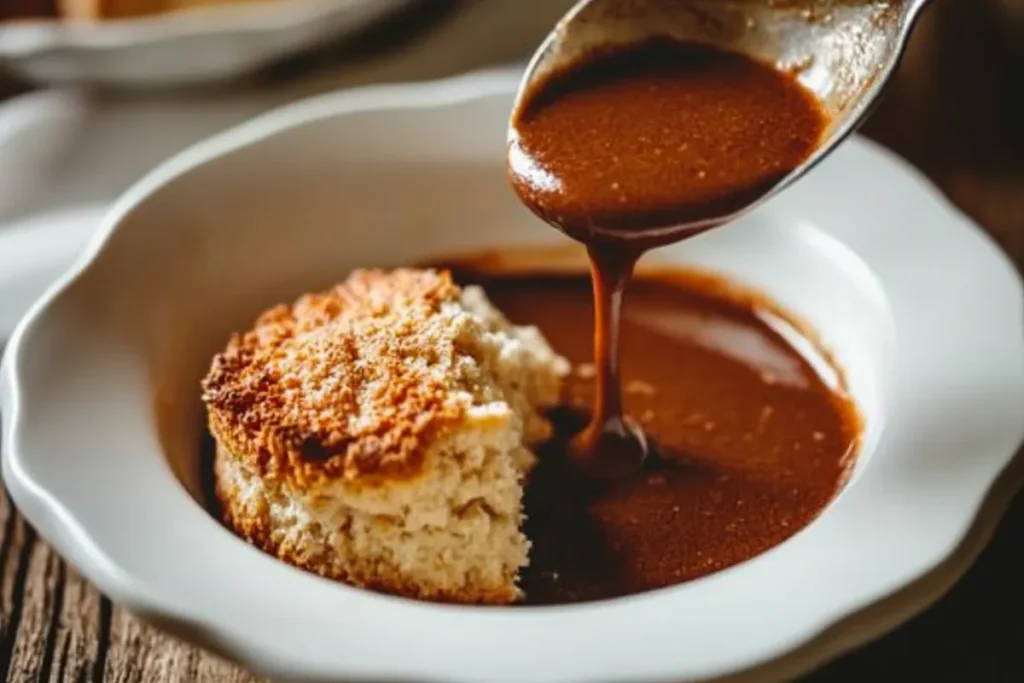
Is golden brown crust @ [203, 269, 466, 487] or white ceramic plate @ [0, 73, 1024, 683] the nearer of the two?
white ceramic plate @ [0, 73, 1024, 683]

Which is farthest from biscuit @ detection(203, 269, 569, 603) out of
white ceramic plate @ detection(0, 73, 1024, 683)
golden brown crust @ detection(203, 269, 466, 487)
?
white ceramic plate @ detection(0, 73, 1024, 683)

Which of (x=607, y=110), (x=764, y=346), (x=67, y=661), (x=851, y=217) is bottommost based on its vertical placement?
(x=67, y=661)

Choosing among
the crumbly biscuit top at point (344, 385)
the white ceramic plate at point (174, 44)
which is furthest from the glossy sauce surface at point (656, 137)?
the white ceramic plate at point (174, 44)

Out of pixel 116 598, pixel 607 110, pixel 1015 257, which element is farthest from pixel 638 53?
pixel 116 598

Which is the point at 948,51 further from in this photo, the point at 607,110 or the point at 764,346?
the point at 607,110

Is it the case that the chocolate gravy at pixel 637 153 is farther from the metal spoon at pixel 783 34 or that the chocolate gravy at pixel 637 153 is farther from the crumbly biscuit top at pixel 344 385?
the crumbly biscuit top at pixel 344 385

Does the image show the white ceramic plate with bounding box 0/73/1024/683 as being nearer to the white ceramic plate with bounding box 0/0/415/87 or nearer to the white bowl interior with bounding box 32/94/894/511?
the white bowl interior with bounding box 32/94/894/511
